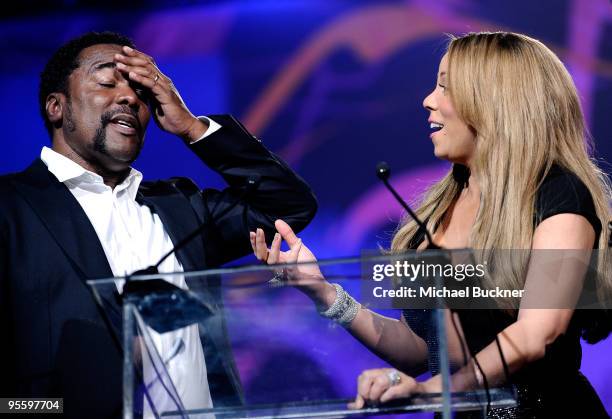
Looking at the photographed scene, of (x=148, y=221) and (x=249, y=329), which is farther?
(x=148, y=221)

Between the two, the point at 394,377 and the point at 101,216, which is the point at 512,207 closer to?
the point at 394,377

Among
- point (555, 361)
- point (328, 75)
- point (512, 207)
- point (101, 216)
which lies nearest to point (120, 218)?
point (101, 216)

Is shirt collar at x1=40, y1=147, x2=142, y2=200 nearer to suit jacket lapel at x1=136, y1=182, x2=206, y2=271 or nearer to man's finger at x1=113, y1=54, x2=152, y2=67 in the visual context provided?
suit jacket lapel at x1=136, y1=182, x2=206, y2=271

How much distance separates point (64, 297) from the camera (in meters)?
1.68

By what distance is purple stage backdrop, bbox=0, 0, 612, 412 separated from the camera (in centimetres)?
276

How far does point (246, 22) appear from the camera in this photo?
9.66ft

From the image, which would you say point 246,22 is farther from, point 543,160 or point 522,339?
point 522,339

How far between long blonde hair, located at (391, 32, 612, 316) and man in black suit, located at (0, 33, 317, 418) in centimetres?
47

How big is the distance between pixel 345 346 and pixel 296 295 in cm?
10

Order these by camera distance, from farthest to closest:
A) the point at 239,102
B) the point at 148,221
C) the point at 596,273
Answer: the point at 239,102 → the point at 148,221 → the point at 596,273

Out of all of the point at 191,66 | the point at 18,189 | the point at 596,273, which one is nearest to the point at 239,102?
the point at 191,66

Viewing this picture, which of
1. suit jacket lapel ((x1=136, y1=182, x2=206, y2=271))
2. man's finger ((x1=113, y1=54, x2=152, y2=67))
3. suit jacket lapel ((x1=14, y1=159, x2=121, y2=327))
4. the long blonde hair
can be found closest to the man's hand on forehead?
man's finger ((x1=113, y1=54, x2=152, y2=67))

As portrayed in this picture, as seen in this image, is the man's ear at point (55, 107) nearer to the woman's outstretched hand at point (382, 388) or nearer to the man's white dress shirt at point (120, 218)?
the man's white dress shirt at point (120, 218)

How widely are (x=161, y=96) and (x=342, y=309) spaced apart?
77 cm
